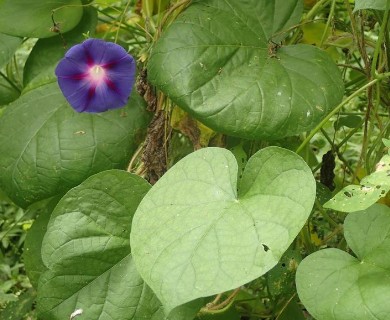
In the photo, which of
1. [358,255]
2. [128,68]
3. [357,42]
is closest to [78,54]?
[128,68]

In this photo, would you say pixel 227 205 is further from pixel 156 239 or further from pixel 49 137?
pixel 49 137

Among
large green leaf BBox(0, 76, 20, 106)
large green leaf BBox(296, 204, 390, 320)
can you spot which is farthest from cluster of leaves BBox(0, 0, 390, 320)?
large green leaf BBox(0, 76, 20, 106)

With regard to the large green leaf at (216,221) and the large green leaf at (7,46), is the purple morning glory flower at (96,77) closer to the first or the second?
the large green leaf at (7,46)

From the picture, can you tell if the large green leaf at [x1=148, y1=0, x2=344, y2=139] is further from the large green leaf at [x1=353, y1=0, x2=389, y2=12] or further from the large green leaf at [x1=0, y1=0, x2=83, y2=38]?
the large green leaf at [x1=0, y1=0, x2=83, y2=38]

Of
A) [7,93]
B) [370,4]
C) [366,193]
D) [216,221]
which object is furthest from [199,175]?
[7,93]

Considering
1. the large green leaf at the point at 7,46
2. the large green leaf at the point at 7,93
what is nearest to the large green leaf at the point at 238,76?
the large green leaf at the point at 7,46

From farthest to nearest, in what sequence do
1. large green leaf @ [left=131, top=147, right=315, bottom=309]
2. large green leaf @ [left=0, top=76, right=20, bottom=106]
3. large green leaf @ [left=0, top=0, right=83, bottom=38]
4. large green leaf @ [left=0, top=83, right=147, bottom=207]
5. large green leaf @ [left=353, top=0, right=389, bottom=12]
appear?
large green leaf @ [left=0, top=76, right=20, bottom=106] < large green leaf @ [left=0, top=0, right=83, bottom=38] < large green leaf @ [left=0, top=83, right=147, bottom=207] < large green leaf @ [left=353, top=0, right=389, bottom=12] < large green leaf @ [left=131, top=147, right=315, bottom=309]

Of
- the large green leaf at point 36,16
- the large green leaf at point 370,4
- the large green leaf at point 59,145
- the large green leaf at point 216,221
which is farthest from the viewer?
the large green leaf at point 36,16

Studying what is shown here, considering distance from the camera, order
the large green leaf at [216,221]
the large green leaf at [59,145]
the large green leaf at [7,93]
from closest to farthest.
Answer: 1. the large green leaf at [216,221]
2. the large green leaf at [59,145]
3. the large green leaf at [7,93]
